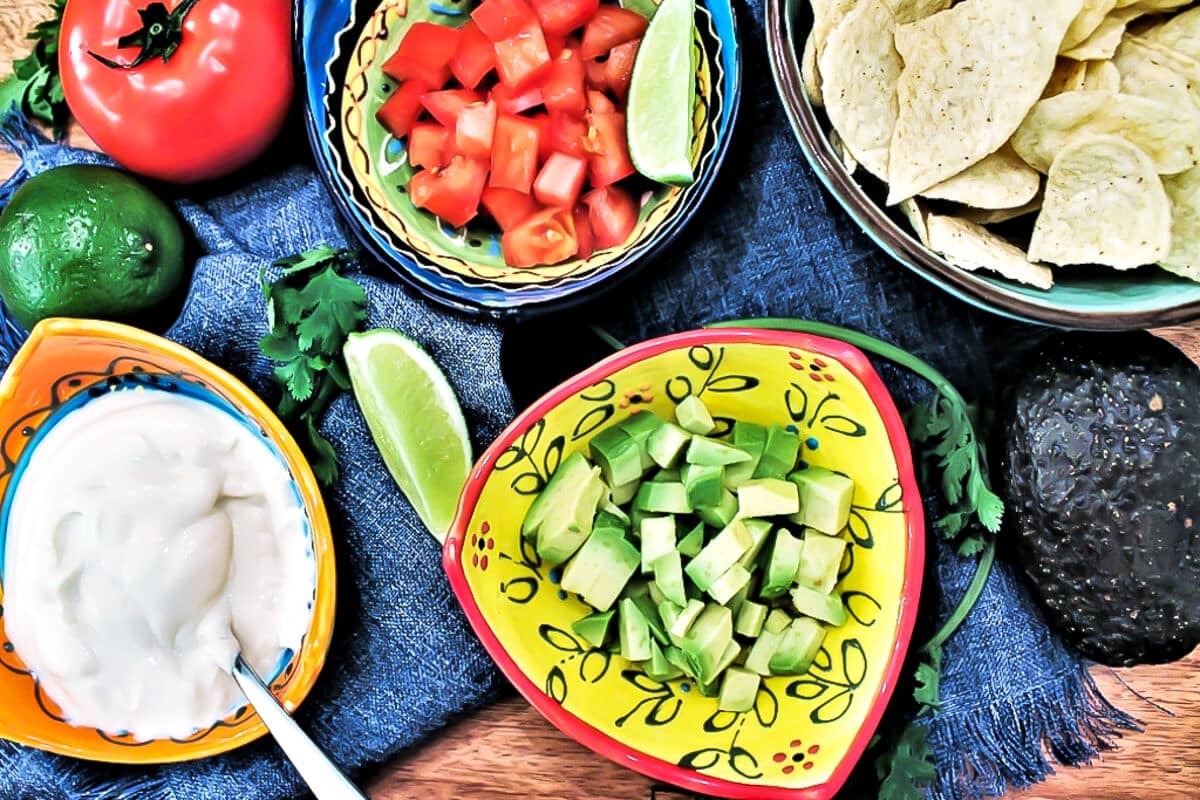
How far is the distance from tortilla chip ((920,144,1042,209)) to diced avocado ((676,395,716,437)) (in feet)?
1.22

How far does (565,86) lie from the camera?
4.38 ft

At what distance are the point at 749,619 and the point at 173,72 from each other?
3.32 feet

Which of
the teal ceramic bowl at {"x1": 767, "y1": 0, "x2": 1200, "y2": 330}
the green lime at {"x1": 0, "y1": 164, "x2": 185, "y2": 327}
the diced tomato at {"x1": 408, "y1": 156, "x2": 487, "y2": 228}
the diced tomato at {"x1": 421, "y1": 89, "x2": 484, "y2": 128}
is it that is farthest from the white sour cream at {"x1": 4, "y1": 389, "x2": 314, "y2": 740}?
the teal ceramic bowl at {"x1": 767, "y1": 0, "x2": 1200, "y2": 330}

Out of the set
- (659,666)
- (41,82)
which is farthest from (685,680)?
(41,82)

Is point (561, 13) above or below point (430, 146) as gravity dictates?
above

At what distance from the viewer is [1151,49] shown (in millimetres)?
1129

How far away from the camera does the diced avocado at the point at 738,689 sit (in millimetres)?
1287

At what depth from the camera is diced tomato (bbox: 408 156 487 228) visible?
1338 mm

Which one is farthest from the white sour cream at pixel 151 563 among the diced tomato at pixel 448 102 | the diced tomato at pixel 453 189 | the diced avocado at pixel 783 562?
the diced avocado at pixel 783 562

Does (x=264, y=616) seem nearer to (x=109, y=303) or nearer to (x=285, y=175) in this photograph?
(x=109, y=303)

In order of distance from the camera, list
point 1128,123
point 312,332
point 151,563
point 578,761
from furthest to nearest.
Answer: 1. point 578,761
2. point 312,332
3. point 151,563
4. point 1128,123

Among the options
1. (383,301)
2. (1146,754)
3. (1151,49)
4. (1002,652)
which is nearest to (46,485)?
(383,301)

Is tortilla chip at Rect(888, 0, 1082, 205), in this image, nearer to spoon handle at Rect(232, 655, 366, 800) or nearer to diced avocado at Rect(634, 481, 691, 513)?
diced avocado at Rect(634, 481, 691, 513)

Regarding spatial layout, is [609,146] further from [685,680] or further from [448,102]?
[685,680]
